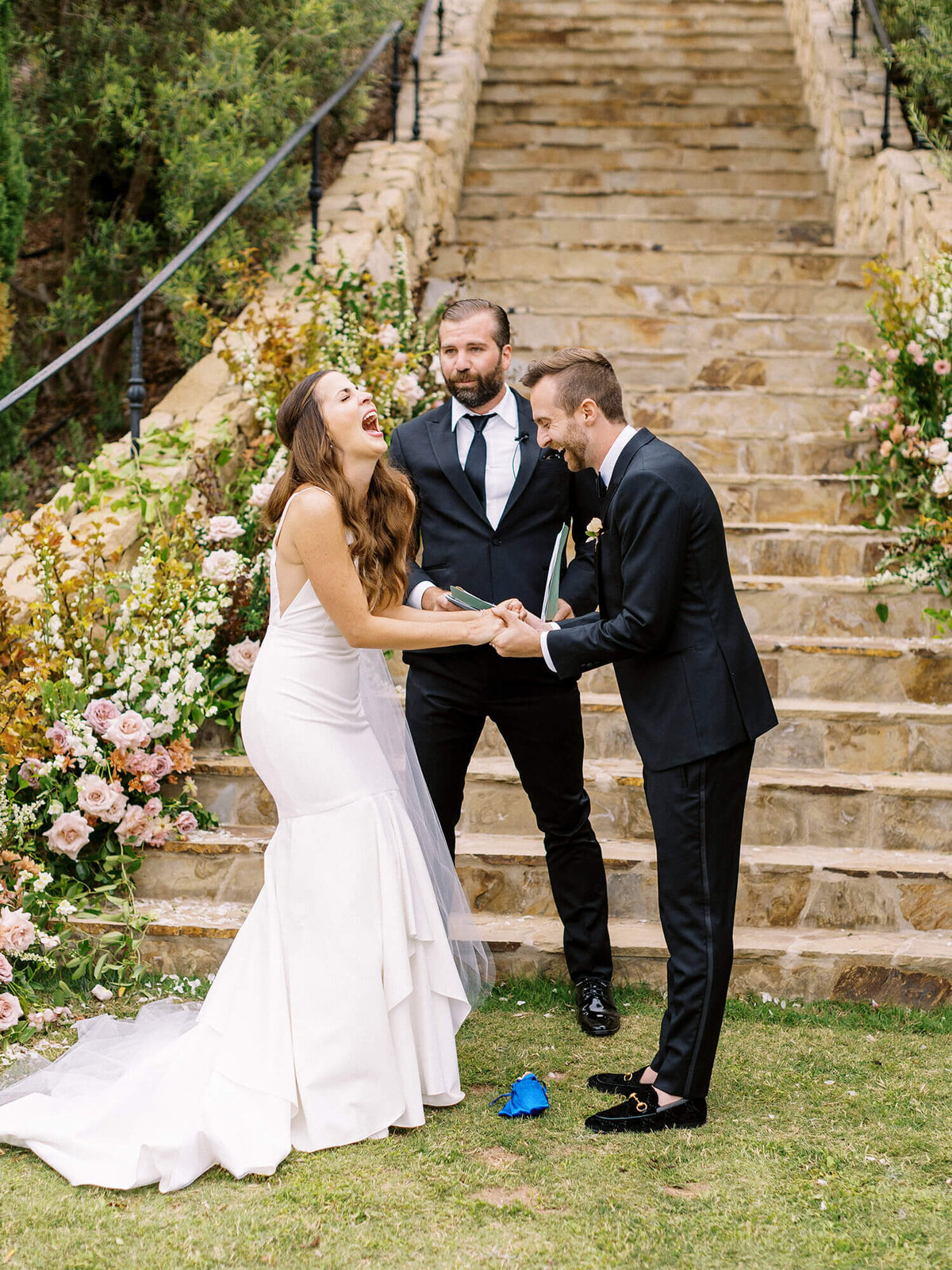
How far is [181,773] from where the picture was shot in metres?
4.36

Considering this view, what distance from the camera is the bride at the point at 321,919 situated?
2.84m

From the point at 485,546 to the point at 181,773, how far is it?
5.21 feet

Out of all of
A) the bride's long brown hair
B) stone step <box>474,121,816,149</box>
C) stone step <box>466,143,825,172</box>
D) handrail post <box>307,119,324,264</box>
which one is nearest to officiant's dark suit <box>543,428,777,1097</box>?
the bride's long brown hair

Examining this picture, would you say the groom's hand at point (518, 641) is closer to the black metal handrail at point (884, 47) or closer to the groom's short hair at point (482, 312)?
the groom's short hair at point (482, 312)

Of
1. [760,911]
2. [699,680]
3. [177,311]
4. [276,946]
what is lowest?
[760,911]

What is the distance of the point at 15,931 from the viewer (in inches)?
139

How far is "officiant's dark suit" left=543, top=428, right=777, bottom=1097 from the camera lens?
2.84 metres

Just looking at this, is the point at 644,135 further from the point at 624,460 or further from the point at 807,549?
the point at 624,460

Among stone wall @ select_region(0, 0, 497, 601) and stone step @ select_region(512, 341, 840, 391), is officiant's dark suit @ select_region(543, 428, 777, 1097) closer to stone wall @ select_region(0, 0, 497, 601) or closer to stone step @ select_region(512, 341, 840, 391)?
stone wall @ select_region(0, 0, 497, 601)

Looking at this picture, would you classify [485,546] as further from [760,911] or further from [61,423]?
[61,423]

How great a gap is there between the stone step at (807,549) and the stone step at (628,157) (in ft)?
13.9

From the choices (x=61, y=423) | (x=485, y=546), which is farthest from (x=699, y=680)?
(x=61, y=423)

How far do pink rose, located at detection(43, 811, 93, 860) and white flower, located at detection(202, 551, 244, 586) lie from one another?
1.02m

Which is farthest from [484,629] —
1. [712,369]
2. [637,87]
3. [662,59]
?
[662,59]
